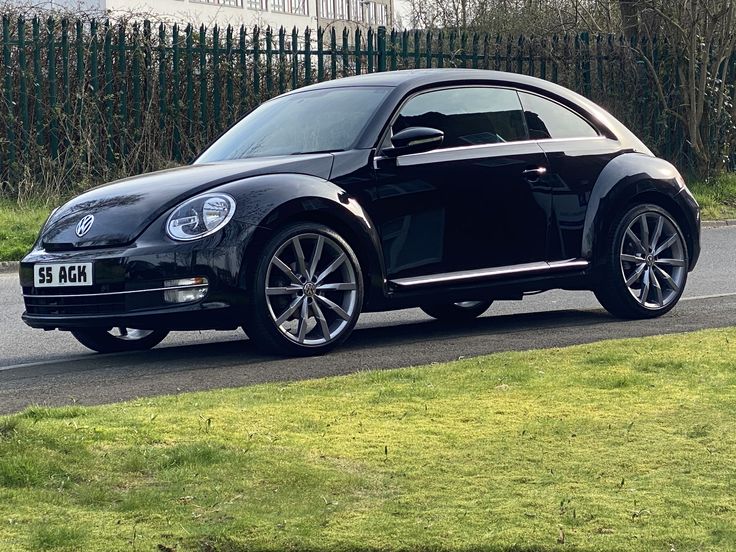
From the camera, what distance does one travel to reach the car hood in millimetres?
7770

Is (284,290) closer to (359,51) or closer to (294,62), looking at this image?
(294,62)

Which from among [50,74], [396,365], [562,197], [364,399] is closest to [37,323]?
[396,365]

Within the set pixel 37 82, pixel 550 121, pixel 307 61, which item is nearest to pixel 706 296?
pixel 550 121

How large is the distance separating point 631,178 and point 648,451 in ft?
15.0

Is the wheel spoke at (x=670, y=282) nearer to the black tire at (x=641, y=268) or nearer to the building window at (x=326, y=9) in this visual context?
the black tire at (x=641, y=268)

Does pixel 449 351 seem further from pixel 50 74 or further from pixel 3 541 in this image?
pixel 50 74

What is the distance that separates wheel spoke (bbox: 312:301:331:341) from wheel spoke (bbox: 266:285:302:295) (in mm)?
147

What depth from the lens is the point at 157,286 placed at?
25.0ft

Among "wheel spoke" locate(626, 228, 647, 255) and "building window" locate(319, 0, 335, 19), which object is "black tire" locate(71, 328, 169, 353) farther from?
"building window" locate(319, 0, 335, 19)

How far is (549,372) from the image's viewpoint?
269 inches

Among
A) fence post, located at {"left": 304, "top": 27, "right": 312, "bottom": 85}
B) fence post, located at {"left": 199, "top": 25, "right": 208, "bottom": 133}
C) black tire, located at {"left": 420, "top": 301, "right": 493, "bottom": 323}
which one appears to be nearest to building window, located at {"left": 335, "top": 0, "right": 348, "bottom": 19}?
fence post, located at {"left": 304, "top": 27, "right": 312, "bottom": 85}

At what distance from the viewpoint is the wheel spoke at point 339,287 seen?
797cm

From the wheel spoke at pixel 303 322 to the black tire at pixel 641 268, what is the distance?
2253 mm

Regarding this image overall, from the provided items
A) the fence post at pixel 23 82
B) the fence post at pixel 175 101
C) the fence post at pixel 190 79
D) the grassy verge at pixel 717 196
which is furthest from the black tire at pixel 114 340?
the grassy verge at pixel 717 196
